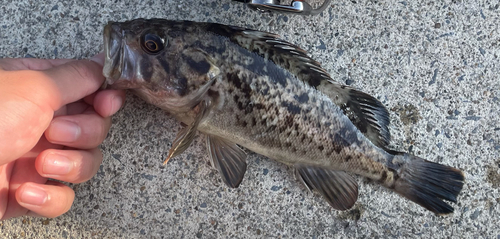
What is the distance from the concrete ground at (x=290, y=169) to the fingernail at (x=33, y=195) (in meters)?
0.42

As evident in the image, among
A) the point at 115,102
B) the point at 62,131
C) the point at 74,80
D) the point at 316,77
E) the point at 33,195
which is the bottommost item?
the point at 33,195

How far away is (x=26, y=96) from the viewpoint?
1.46m

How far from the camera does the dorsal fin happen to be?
1.78 metres

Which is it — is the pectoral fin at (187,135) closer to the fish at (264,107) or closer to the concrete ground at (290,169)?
the fish at (264,107)

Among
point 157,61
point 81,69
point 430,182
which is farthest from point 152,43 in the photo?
point 430,182

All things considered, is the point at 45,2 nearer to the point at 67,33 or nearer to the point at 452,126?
the point at 67,33

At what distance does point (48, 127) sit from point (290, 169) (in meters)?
1.39

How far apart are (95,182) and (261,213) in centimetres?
108

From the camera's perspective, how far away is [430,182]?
1992 millimetres

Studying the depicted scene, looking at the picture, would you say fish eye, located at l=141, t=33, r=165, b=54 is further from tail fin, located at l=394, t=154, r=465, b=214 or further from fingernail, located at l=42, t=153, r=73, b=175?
tail fin, located at l=394, t=154, r=465, b=214

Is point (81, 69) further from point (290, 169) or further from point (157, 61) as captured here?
point (290, 169)

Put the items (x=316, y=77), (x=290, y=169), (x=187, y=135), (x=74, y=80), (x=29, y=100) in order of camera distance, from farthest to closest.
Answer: (x=290, y=169)
(x=316, y=77)
(x=187, y=135)
(x=74, y=80)
(x=29, y=100)

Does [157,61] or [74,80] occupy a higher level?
[157,61]

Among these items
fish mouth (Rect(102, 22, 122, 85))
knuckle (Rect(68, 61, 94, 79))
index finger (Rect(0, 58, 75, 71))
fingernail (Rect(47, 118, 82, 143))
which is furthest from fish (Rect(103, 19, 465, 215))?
index finger (Rect(0, 58, 75, 71))
